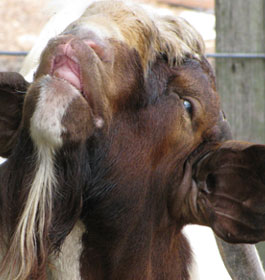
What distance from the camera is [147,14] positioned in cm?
298

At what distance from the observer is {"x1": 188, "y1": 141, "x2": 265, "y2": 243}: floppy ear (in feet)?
9.87

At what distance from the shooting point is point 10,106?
9.93 ft

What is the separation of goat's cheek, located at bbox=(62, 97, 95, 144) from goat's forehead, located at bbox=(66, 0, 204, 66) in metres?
0.27

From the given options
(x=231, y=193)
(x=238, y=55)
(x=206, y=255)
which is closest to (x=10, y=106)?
(x=231, y=193)

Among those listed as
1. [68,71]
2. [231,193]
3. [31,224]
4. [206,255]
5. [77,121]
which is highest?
[68,71]

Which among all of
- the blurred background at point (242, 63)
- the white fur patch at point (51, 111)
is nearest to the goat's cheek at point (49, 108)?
the white fur patch at point (51, 111)

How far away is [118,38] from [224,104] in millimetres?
2122

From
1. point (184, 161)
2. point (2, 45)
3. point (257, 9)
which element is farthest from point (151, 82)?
point (2, 45)

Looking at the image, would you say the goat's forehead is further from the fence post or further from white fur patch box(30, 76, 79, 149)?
the fence post

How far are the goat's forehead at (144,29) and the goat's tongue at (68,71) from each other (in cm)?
16

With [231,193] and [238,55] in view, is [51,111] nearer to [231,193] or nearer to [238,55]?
[231,193]

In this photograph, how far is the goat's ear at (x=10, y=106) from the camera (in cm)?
300

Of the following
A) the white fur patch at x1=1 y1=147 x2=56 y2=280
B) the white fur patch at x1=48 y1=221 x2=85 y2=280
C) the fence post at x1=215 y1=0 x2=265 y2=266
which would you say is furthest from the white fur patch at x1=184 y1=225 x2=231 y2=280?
the white fur patch at x1=1 y1=147 x2=56 y2=280

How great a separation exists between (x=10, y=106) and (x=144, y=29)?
0.58m
